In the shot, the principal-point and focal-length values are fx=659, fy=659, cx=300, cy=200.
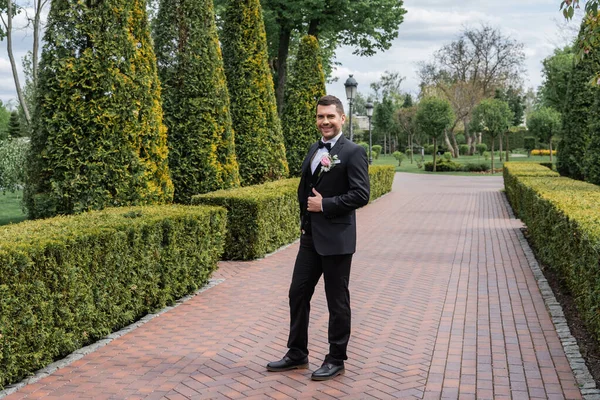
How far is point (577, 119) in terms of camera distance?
695 inches

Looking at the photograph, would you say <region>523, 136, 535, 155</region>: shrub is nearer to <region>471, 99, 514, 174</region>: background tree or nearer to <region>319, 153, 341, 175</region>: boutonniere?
<region>471, 99, 514, 174</region>: background tree

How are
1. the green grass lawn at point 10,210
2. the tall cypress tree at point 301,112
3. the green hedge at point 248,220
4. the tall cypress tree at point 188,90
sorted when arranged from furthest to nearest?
the tall cypress tree at point 301,112 < the green grass lawn at point 10,210 < the tall cypress tree at point 188,90 < the green hedge at point 248,220

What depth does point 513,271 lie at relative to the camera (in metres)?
9.26

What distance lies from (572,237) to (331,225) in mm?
3265

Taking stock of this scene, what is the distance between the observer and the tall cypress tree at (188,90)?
38.8 ft

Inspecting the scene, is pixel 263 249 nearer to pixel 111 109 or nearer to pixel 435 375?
pixel 111 109

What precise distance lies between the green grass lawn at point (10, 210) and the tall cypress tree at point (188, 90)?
685 cm

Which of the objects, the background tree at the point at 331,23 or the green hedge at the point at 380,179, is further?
the background tree at the point at 331,23

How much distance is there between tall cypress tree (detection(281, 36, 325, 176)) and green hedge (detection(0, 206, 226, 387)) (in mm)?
11302

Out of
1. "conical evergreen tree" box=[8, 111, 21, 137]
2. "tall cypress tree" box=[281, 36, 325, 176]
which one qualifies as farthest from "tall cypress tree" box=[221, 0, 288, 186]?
"conical evergreen tree" box=[8, 111, 21, 137]

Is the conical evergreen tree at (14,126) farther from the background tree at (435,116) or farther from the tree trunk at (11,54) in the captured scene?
the background tree at (435,116)

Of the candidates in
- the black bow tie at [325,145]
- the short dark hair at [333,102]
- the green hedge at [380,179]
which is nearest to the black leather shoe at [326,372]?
the black bow tie at [325,145]

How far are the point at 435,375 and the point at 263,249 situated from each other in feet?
19.5

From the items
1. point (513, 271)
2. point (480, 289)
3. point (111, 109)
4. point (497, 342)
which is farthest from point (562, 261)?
point (111, 109)
